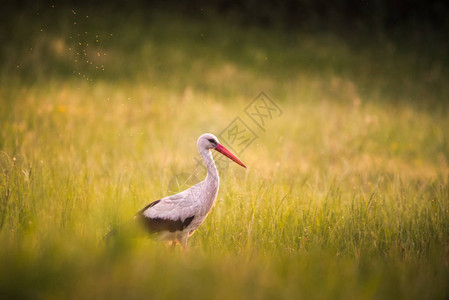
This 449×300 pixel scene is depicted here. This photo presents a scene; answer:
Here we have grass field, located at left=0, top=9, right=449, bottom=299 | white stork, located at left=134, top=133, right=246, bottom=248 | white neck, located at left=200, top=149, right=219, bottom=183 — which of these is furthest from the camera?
white neck, located at left=200, top=149, right=219, bottom=183

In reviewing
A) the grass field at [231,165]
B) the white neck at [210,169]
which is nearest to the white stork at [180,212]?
the white neck at [210,169]

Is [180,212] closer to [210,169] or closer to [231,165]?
[210,169]

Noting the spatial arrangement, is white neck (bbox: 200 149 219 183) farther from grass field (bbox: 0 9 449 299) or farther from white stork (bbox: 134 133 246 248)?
grass field (bbox: 0 9 449 299)

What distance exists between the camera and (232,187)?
519cm

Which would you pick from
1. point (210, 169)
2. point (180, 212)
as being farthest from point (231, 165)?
point (180, 212)

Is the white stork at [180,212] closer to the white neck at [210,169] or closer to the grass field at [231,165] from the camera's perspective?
the white neck at [210,169]

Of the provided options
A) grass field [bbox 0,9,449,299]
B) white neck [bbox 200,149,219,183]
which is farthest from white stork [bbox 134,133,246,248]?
grass field [bbox 0,9,449,299]

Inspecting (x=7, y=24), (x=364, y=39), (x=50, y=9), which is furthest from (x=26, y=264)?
(x=364, y=39)

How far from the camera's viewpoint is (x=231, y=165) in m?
6.66

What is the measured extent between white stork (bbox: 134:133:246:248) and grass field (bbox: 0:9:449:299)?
19 cm

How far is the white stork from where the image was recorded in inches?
155

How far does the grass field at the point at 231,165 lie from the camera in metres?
2.90

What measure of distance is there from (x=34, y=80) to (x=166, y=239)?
26.8 feet

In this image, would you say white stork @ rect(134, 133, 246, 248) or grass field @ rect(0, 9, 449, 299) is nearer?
grass field @ rect(0, 9, 449, 299)
